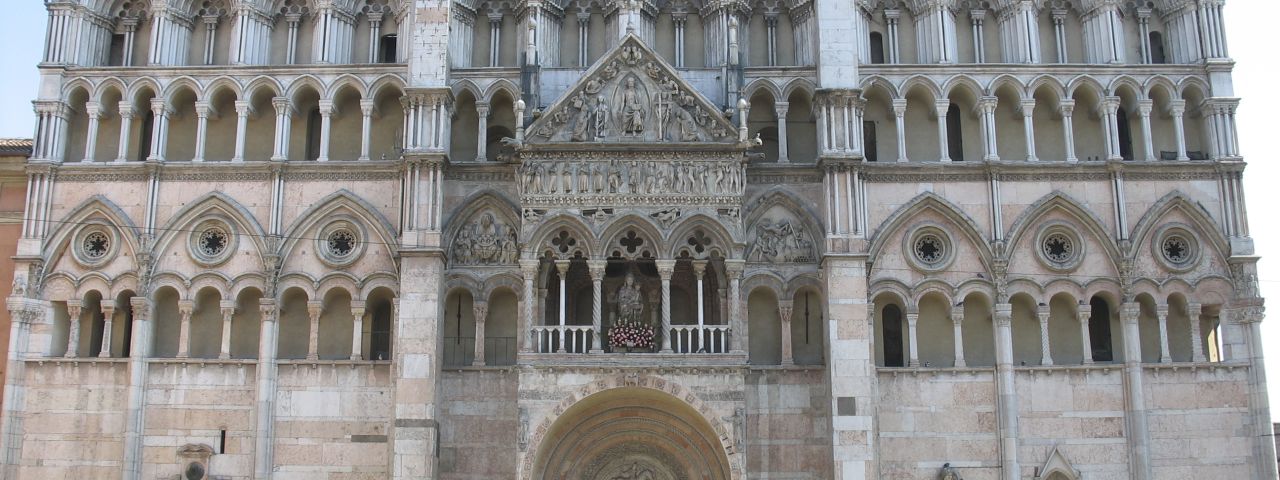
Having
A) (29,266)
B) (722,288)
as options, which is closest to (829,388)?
(722,288)

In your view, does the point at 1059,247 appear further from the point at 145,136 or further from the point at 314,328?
the point at 145,136

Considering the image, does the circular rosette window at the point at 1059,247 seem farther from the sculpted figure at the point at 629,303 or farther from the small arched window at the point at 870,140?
the sculpted figure at the point at 629,303

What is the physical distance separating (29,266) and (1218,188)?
2819 centimetres

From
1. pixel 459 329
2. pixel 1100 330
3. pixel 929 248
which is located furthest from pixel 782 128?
pixel 459 329

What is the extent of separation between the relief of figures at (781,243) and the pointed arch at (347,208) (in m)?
8.56

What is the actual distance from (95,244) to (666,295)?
45.4 feet

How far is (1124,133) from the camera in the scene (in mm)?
29453

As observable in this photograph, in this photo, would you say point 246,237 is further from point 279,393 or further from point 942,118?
point 942,118

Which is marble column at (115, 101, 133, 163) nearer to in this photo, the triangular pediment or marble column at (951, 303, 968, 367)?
the triangular pediment

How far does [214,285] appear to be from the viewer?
27953mm

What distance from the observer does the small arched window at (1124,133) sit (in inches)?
1152

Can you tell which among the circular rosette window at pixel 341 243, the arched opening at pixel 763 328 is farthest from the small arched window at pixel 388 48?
the arched opening at pixel 763 328

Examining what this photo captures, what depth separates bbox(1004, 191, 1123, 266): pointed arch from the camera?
2775 centimetres

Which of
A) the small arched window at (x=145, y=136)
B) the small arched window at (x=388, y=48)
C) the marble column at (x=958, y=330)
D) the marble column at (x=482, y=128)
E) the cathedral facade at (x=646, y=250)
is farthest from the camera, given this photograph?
the small arched window at (x=388, y=48)
